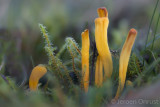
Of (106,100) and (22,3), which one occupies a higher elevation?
(22,3)

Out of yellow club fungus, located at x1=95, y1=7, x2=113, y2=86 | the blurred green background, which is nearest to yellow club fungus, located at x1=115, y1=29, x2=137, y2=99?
yellow club fungus, located at x1=95, y1=7, x2=113, y2=86

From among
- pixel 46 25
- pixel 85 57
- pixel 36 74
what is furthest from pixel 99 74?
pixel 46 25

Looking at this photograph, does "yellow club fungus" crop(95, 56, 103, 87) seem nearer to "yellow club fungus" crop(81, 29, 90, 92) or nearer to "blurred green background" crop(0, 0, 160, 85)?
"yellow club fungus" crop(81, 29, 90, 92)

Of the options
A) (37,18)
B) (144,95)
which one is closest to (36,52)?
(37,18)

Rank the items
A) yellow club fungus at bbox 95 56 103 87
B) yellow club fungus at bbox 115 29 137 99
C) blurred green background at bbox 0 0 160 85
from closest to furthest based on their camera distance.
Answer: yellow club fungus at bbox 115 29 137 99, yellow club fungus at bbox 95 56 103 87, blurred green background at bbox 0 0 160 85

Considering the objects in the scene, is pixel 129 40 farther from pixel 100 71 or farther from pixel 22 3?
pixel 22 3

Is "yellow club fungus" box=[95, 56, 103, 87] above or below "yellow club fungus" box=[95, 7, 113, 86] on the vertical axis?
below

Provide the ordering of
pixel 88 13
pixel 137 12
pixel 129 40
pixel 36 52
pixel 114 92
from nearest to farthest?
pixel 129 40 < pixel 114 92 < pixel 36 52 < pixel 88 13 < pixel 137 12

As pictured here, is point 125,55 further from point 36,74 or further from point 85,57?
point 36,74

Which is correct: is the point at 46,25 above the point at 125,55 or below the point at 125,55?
above
